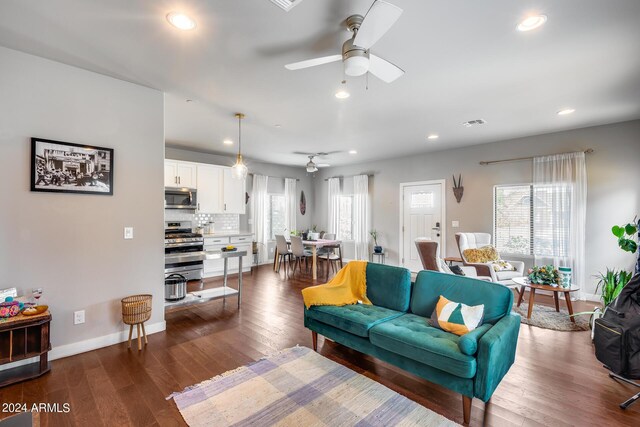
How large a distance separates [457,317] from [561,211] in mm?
3966

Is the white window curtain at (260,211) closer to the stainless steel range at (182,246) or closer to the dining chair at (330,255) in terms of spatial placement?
the dining chair at (330,255)

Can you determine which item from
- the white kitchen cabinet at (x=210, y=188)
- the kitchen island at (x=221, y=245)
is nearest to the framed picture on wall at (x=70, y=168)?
the kitchen island at (x=221, y=245)

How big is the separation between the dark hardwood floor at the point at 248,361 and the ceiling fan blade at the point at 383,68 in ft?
8.04

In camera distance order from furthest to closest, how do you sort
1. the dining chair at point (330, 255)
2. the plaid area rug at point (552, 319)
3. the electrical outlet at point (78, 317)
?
the dining chair at point (330, 255) < the plaid area rug at point (552, 319) < the electrical outlet at point (78, 317)

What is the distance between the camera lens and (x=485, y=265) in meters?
4.21

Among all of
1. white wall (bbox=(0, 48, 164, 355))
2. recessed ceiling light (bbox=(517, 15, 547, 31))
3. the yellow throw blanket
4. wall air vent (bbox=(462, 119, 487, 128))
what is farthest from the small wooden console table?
wall air vent (bbox=(462, 119, 487, 128))

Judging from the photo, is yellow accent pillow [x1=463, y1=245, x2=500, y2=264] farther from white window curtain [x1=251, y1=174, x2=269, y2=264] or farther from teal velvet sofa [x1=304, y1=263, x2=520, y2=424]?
white window curtain [x1=251, y1=174, x2=269, y2=264]

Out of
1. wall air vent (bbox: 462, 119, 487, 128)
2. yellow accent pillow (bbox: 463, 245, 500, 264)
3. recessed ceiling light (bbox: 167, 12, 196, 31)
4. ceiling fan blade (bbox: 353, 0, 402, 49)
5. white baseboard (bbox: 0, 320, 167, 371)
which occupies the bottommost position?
white baseboard (bbox: 0, 320, 167, 371)

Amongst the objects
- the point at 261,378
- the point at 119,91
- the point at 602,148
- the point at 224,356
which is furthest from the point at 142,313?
the point at 602,148

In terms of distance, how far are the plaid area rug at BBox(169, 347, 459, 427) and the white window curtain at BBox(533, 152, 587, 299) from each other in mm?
4316

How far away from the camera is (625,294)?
2305 mm

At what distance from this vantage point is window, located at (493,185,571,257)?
4758mm

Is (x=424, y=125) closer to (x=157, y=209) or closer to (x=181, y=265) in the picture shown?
(x=157, y=209)

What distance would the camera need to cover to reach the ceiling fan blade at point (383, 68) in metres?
2.05
